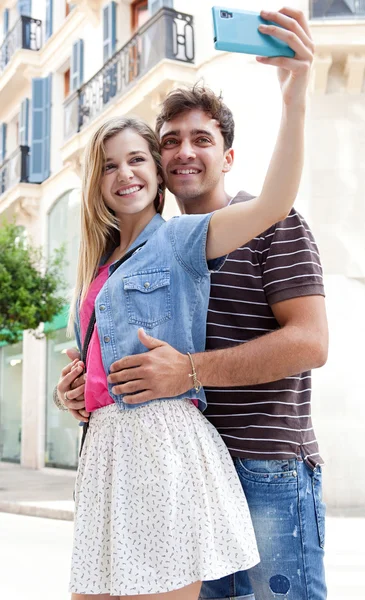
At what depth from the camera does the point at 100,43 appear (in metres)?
15.1

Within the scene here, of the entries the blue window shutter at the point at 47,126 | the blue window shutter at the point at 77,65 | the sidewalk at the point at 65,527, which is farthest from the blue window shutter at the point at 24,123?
the sidewalk at the point at 65,527

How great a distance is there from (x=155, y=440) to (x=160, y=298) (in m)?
0.35

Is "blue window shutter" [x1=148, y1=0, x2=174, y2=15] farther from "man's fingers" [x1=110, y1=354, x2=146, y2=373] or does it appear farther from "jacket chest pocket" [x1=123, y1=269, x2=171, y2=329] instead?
"man's fingers" [x1=110, y1=354, x2=146, y2=373]

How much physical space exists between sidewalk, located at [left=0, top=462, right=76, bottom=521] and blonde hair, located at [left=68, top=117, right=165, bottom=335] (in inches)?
302

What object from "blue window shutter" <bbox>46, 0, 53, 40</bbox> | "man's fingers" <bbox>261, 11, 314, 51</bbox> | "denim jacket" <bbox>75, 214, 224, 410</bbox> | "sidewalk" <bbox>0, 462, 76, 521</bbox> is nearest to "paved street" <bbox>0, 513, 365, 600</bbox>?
"sidewalk" <bbox>0, 462, 76, 521</bbox>

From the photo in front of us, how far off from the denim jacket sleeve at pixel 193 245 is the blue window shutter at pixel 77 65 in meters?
14.5

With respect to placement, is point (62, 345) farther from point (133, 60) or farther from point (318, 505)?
point (318, 505)

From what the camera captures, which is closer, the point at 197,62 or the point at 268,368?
the point at 268,368

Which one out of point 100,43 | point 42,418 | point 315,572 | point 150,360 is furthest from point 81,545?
point 42,418

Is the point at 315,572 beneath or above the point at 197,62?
beneath

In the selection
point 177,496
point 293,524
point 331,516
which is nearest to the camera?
point 177,496

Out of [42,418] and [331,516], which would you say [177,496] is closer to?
[331,516]

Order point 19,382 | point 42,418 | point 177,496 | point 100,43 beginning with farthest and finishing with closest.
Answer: point 19,382 → point 42,418 → point 100,43 → point 177,496

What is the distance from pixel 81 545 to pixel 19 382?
17.3m
